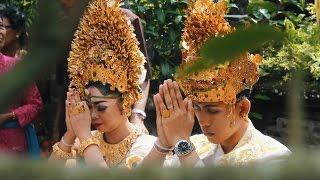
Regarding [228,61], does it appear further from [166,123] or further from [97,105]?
[97,105]

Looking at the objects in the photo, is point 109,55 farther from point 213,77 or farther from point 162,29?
point 162,29

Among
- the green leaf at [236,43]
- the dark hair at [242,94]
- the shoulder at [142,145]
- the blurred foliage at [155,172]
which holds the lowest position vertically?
the shoulder at [142,145]

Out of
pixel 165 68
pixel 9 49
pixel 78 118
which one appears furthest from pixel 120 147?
pixel 165 68

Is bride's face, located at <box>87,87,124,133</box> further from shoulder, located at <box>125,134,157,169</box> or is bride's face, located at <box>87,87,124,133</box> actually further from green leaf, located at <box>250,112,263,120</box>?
green leaf, located at <box>250,112,263,120</box>

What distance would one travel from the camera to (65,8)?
442 millimetres

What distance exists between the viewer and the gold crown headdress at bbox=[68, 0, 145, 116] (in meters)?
3.07

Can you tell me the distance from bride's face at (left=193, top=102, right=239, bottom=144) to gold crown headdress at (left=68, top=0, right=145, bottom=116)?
494 millimetres

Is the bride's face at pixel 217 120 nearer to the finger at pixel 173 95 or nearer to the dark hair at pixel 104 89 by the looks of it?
the finger at pixel 173 95

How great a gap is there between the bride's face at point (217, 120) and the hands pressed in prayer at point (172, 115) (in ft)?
0.15

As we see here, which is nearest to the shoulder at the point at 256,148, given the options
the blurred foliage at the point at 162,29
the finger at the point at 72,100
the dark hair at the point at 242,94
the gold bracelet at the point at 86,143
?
the dark hair at the point at 242,94

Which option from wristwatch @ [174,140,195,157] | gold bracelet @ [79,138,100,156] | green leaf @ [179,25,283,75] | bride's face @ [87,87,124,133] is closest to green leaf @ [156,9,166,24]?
bride's face @ [87,87,124,133]

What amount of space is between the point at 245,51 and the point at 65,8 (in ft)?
0.35

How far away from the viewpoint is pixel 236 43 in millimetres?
418

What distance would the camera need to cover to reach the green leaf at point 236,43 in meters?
0.42
